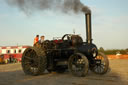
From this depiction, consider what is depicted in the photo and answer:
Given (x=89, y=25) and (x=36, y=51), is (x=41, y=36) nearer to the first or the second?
(x=36, y=51)

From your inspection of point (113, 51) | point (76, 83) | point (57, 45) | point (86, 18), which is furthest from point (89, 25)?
point (113, 51)

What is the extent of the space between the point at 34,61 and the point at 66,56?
155cm

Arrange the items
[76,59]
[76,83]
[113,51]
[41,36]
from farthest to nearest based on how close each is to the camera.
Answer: [113,51] → [41,36] → [76,59] → [76,83]

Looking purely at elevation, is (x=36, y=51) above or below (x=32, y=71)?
above

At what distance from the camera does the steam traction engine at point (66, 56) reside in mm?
7891

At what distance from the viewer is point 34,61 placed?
879cm

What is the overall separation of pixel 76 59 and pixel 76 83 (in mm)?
1814

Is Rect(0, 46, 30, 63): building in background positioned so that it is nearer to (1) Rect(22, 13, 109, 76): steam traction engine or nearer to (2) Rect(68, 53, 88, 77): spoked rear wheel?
(1) Rect(22, 13, 109, 76): steam traction engine

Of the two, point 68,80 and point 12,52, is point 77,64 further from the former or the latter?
point 12,52

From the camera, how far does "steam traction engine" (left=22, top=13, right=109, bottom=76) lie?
25.9 feet

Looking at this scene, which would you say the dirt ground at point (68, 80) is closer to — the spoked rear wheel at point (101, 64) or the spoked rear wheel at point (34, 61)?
the spoked rear wheel at point (101, 64)

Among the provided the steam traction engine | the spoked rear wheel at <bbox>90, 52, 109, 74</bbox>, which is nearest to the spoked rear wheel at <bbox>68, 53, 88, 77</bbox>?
the steam traction engine

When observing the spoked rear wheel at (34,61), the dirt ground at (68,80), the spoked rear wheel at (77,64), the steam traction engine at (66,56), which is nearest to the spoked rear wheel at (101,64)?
the steam traction engine at (66,56)

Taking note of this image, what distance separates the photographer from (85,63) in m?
7.27
